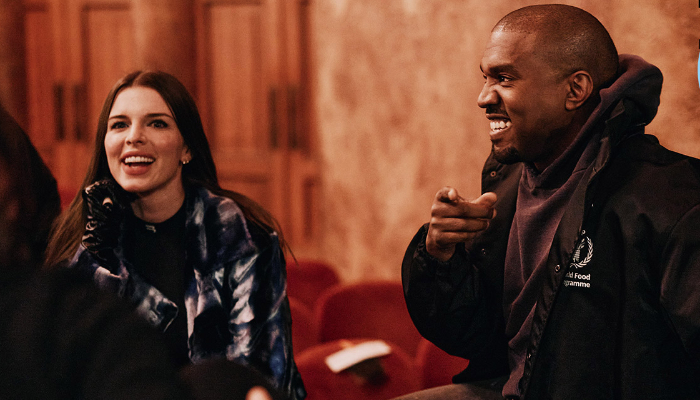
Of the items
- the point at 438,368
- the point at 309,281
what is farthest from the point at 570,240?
the point at 309,281

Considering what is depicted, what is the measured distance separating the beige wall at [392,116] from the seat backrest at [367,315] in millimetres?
1007

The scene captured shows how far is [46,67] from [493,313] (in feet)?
18.2

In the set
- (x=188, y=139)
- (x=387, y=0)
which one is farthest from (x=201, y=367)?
(x=387, y=0)

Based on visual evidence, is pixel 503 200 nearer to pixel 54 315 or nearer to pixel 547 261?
pixel 547 261

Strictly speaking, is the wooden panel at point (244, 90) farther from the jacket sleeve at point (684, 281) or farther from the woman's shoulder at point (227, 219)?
the jacket sleeve at point (684, 281)

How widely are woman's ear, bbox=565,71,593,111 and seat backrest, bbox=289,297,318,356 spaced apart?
1.61 meters

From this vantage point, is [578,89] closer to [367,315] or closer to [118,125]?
[118,125]

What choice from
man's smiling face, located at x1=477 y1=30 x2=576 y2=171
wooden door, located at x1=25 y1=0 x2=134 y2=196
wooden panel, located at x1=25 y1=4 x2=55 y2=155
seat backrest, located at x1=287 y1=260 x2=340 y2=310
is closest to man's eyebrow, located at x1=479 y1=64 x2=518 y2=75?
man's smiling face, located at x1=477 y1=30 x2=576 y2=171

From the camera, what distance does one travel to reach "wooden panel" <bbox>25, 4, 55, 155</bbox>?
20.0ft

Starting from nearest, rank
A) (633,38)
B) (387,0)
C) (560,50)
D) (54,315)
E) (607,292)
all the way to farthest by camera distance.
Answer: (54,315) < (607,292) < (560,50) < (633,38) < (387,0)

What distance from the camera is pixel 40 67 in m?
6.12

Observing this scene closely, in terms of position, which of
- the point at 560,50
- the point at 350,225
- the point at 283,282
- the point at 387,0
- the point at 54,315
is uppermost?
the point at 387,0

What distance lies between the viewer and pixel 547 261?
150 cm

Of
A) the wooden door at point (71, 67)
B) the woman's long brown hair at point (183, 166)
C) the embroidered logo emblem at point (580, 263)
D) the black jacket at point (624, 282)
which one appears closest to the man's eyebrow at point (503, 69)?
the black jacket at point (624, 282)
